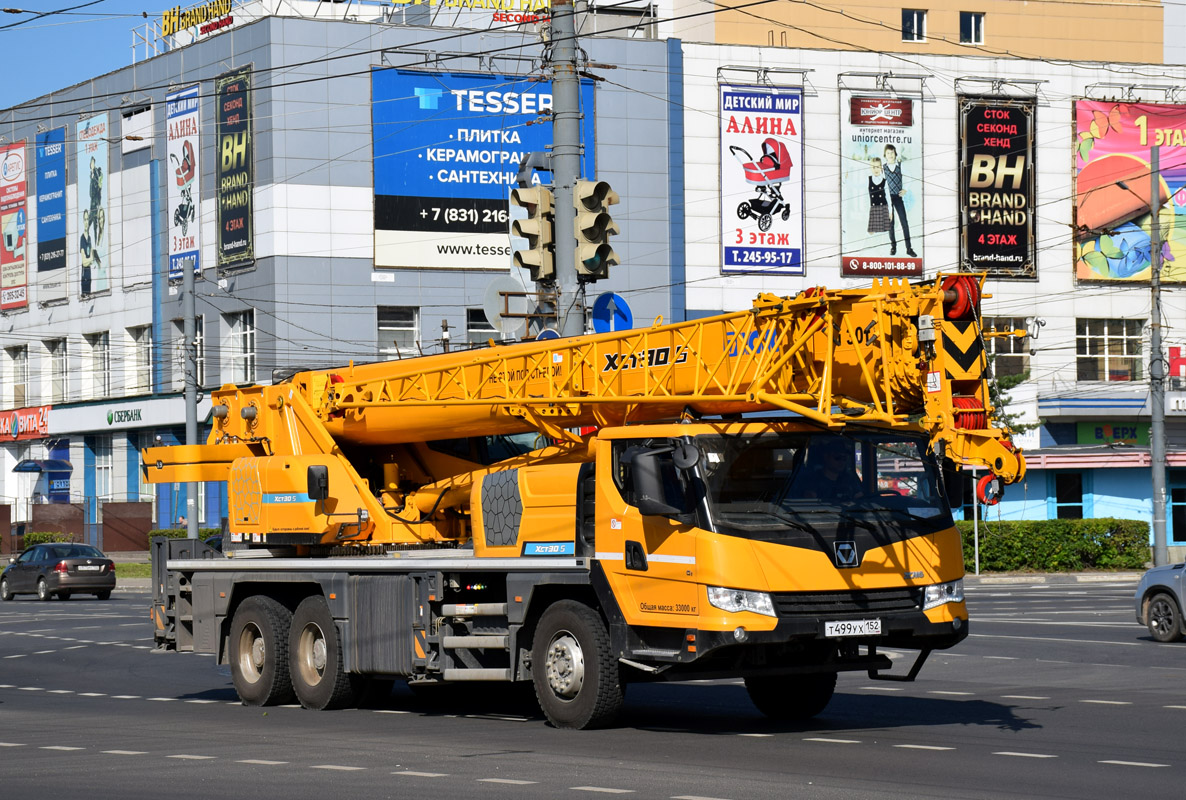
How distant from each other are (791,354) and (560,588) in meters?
2.68

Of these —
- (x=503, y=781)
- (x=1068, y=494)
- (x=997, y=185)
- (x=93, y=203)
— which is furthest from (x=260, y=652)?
(x=93, y=203)

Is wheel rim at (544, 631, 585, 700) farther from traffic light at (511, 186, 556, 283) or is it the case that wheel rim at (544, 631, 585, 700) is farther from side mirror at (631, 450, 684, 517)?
traffic light at (511, 186, 556, 283)

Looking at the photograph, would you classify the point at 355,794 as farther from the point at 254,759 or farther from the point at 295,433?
the point at 295,433

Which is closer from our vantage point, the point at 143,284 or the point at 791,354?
the point at 791,354

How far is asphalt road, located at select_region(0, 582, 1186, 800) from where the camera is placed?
427 inches

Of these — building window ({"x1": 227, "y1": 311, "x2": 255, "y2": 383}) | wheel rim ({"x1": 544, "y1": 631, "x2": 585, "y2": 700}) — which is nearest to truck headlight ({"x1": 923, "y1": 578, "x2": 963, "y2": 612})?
wheel rim ({"x1": 544, "y1": 631, "x2": 585, "y2": 700})

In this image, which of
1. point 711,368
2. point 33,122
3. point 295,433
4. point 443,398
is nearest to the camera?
point 711,368

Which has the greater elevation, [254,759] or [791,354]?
[791,354]

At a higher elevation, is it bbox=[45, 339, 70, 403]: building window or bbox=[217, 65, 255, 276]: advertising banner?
bbox=[217, 65, 255, 276]: advertising banner

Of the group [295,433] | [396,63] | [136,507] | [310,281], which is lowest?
[136,507]

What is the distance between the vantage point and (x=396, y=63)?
58250 millimetres

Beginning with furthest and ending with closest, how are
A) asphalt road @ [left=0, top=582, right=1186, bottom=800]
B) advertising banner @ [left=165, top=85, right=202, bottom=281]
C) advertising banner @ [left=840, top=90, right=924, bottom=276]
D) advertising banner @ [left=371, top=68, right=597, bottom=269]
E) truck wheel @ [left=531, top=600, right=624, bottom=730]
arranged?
advertising banner @ [left=840, top=90, right=924, bottom=276] → advertising banner @ [left=165, top=85, right=202, bottom=281] → advertising banner @ [left=371, top=68, right=597, bottom=269] → truck wheel @ [left=531, top=600, right=624, bottom=730] → asphalt road @ [left=0, top=582, right=1186, bottom=800]

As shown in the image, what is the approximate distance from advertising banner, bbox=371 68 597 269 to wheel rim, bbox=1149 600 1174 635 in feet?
121

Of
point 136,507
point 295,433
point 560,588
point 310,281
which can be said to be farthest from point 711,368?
point 136,507
